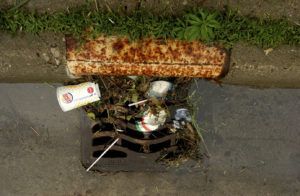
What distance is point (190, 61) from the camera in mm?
2506

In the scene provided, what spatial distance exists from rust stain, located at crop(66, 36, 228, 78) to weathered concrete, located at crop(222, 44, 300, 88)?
0.14 meters

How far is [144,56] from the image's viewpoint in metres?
2.49

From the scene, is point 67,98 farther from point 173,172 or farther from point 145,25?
point 173,172

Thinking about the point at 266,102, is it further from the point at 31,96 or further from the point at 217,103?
the point at 31,96

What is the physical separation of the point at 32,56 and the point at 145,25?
2.61 ft

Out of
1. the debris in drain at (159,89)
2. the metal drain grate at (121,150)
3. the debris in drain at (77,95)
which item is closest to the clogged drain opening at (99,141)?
the metal drain grate at (121,150)

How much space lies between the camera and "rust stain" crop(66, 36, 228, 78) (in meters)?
2.47

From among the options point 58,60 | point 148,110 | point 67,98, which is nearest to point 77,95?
point 67,98

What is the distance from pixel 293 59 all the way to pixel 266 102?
46 centimetres

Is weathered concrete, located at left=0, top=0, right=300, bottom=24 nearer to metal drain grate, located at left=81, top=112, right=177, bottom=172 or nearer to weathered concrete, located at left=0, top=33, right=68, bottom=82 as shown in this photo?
weathered concrete, located at left=0, top=33, right=68, bottom=82

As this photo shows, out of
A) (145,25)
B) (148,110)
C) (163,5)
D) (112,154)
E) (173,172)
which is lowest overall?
(173,172)

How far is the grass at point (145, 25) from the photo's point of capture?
2.42 metres

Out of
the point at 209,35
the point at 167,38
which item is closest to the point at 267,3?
the point at 209,35

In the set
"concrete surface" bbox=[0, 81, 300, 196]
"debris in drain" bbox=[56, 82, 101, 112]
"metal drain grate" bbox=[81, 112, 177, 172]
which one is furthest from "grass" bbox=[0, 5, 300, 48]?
"metal drain grate" bbox=[81, 112, 177, 172]
